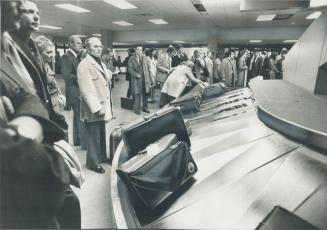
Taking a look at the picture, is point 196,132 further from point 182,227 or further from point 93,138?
point 182,227

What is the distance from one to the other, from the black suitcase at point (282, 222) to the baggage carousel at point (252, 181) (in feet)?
0.18

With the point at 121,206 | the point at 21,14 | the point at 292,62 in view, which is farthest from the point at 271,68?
the point at 21,14

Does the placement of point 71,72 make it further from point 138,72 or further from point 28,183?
point 28,183

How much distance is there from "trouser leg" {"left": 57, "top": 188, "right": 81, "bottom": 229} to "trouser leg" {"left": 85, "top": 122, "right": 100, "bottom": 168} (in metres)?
1.99

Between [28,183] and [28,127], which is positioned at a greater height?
[28,127]

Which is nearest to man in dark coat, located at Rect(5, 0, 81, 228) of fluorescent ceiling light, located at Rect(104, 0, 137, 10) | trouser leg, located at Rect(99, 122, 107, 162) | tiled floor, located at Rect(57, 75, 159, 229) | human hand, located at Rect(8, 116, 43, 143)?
human hand, located at Rect(8, 116, 43, 143)

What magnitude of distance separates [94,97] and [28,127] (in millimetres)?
2311

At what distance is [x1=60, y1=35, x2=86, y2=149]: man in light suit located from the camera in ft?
12.1

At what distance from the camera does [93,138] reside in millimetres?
3254

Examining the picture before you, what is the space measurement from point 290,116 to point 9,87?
2.28 meters

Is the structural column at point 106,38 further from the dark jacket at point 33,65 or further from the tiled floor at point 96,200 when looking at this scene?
the dark jacket at point 33,65

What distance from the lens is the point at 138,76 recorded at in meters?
6.40

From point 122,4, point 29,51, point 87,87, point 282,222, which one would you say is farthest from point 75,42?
point 122,4

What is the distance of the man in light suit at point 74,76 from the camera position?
12.1 feet
